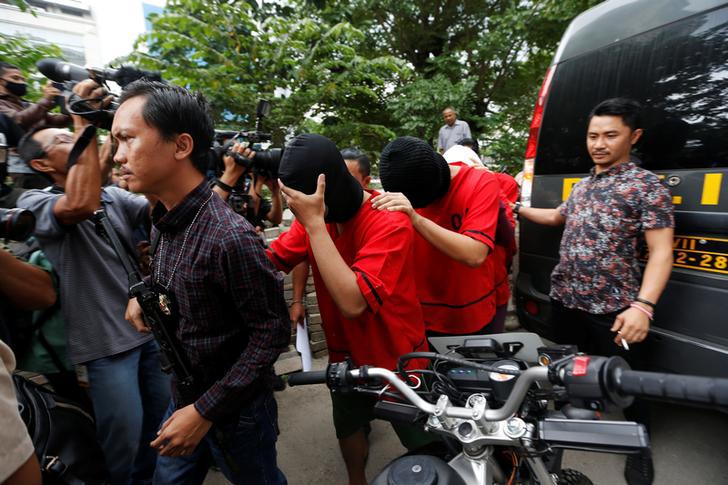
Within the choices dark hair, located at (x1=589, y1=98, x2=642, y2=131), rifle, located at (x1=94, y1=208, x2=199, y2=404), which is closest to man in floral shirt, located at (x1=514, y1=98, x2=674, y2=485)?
dark hair, located at (x1=589, y1=98, x2=642, y2=131)

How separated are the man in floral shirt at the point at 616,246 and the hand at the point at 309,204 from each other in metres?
1.37

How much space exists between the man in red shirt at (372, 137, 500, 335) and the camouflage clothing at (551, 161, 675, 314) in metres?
0.45

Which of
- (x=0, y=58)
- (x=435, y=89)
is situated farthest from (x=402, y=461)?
(x=435, y=89)

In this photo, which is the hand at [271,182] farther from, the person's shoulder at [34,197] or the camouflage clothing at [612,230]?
the camouflage clothing at [612,230]

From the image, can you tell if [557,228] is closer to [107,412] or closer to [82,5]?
[107,412]

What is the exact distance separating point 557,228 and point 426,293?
3.41ft

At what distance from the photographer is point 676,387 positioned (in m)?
0.70

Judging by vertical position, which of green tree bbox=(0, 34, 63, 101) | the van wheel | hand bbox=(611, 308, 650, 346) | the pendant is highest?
green tree bbox=(0, 34, 63, 101)

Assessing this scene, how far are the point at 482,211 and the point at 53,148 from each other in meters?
1.92

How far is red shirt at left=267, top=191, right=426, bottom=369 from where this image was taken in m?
1.33

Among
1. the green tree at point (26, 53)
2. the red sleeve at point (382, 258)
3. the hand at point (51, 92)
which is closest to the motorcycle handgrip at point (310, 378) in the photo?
the red sleeve at point (382, 258)

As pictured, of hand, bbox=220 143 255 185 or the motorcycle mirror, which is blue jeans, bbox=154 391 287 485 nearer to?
hand, bbox=220 143 255 185

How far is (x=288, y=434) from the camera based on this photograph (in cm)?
259

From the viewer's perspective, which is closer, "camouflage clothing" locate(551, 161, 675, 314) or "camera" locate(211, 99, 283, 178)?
"camouflage clothing" locate(551, 161, 675, 314)
